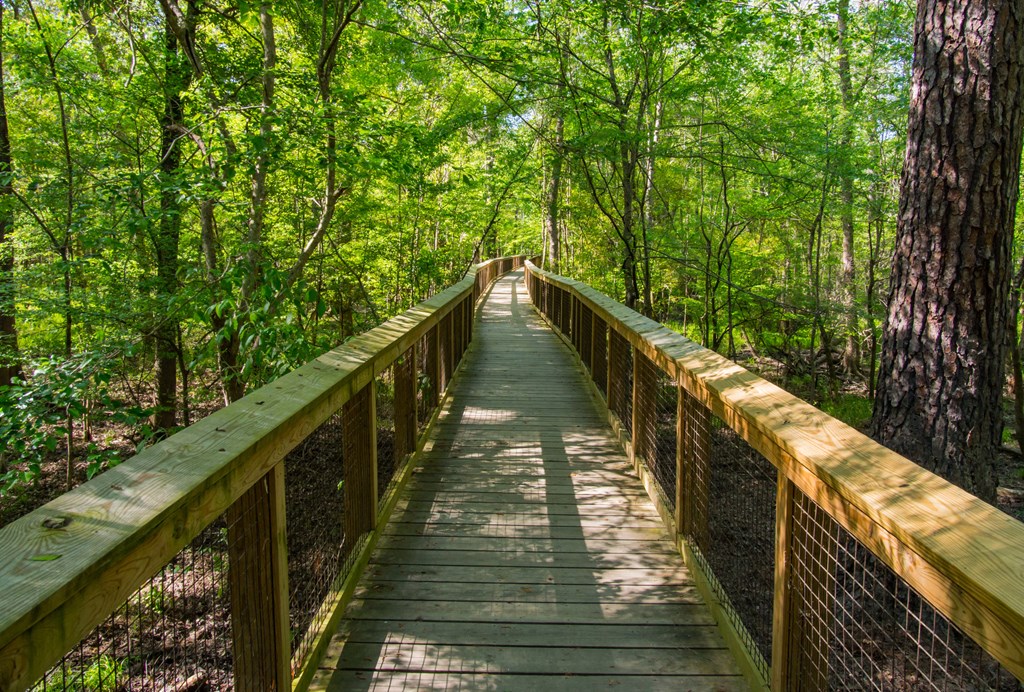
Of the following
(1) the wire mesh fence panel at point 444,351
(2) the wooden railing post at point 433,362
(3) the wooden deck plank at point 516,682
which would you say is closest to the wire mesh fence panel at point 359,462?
(3) the wooden deck plank at point 516,682

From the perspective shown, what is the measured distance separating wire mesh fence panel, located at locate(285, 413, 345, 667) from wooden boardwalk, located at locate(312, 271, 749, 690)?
145mm

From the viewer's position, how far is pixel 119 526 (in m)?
1.26

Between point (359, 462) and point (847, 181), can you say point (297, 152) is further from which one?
point (359, 462)

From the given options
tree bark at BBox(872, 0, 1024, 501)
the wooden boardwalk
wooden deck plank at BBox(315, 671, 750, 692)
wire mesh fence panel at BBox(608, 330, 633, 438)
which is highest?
tree bark at BBox(872, 0, 1024, 501)

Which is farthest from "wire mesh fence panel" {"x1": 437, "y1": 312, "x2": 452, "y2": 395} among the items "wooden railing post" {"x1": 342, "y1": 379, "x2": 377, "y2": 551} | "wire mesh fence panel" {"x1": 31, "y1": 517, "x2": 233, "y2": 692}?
"wooden railing post" {"x1": 342, "y1": 379, "x2": 377, "y2": 551}

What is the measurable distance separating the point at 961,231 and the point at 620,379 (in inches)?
107

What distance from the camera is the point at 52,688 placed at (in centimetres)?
135

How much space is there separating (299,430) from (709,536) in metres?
1.98

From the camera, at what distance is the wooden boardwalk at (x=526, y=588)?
2475mm

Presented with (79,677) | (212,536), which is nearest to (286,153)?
(212,536)

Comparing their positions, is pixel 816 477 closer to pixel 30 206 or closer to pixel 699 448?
pixel 699 448

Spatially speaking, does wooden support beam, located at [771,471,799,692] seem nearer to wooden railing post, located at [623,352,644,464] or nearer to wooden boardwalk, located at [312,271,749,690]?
wooden boardwalk, located at [312,271,749,690]

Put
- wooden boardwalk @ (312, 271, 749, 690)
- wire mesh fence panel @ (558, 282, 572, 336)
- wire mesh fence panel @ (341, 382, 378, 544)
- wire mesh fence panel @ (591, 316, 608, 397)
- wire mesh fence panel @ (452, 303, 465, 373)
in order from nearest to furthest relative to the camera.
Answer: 1. wooden boardwalk @ (312, 271, 749, 690)
2. wire mesh fence panel @ (341, 382, 378, 544)
3. wire mesh fence panel @ (591, 316, 608, 397)
4. wire mesh fence panel @ (452, 303, 465, 373)
5. wire mesh fence panel @ (558, 282, 572, 336)

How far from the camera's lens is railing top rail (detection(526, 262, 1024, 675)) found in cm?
116
